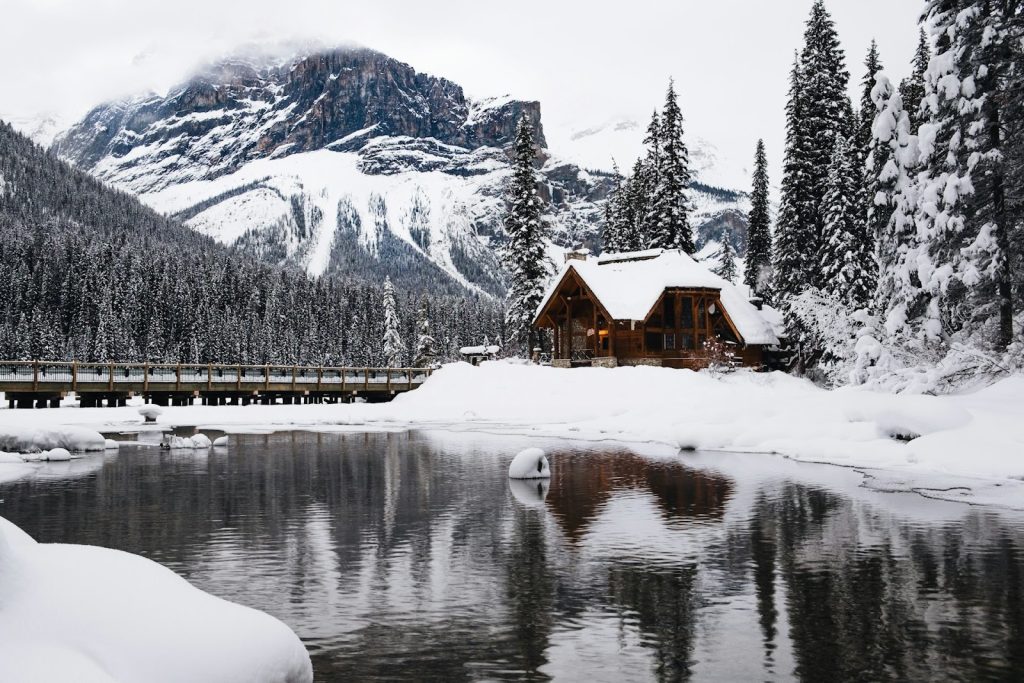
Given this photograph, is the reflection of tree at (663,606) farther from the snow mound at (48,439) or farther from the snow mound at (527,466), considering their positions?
the snow mound at (48,439)

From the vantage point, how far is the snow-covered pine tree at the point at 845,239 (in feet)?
146

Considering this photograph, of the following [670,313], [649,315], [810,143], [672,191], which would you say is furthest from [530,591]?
[672,191]

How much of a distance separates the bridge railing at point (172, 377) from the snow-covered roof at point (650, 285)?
13.3 m

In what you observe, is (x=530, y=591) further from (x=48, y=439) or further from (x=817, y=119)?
(x=817, y=119)

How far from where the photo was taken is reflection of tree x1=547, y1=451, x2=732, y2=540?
16.5m

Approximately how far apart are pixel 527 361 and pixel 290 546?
44.1 metres

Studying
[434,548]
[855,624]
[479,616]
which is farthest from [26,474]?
[855,624]

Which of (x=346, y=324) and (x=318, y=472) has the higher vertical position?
(x=346, y=324)

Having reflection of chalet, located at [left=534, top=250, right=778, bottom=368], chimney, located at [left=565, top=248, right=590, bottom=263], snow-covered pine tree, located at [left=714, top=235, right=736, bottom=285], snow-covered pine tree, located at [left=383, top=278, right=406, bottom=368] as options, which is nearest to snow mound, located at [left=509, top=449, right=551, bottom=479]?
reflection of chalet, located at [left=534, top=250, right=778, bottom=368]

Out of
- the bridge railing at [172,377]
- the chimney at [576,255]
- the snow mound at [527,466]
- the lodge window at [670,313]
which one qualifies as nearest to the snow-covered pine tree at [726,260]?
the chimney at [576,255]

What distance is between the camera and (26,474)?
22.3 metres

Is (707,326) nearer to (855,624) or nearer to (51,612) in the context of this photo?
(855,624)

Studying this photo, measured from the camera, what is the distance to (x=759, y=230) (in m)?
73.3

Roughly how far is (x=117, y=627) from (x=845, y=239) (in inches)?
1739
